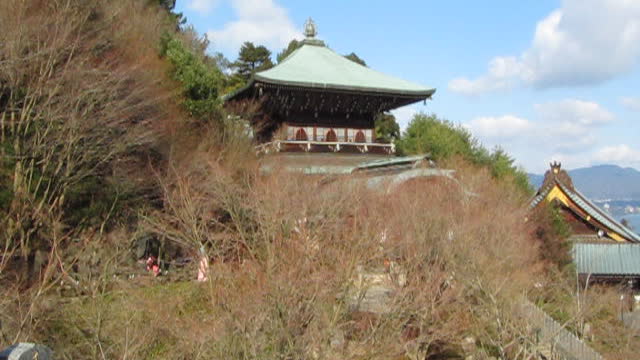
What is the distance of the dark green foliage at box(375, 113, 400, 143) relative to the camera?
33906mm

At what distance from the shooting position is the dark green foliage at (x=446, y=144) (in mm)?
29252

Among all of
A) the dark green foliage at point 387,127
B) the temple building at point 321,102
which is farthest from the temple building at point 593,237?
the dark green foliage at point 387,127

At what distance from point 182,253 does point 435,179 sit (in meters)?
6.51

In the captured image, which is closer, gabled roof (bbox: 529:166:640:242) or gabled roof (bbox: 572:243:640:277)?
gabled roof (bbox: 572:243:640:277)

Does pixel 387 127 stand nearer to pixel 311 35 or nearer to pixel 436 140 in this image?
pixel 436 140

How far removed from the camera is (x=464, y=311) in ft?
32.7

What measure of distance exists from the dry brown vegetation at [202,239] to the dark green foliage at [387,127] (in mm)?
17607

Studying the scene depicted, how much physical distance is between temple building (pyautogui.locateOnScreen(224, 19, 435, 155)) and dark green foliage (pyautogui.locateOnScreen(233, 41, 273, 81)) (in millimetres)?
15845

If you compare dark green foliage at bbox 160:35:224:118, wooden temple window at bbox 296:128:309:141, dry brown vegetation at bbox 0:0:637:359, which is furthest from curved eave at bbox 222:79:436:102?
dry brown vegetation at bbox 0:0:637:359

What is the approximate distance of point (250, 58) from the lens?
35.1m

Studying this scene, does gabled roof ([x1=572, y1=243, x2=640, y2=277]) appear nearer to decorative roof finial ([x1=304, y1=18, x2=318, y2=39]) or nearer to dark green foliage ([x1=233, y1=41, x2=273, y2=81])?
decorative roof finial ([x1=304, y1=18, x2=318, y2=39])

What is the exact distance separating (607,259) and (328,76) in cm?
914

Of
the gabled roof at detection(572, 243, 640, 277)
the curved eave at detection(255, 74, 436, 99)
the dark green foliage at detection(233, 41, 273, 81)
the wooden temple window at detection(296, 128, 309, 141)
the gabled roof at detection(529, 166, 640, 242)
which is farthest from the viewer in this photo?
the dark green foliage at detection(233, 41, 273, 81)

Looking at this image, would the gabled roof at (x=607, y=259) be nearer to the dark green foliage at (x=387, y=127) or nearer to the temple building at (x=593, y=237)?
the temple building at (x=593, y=237)
